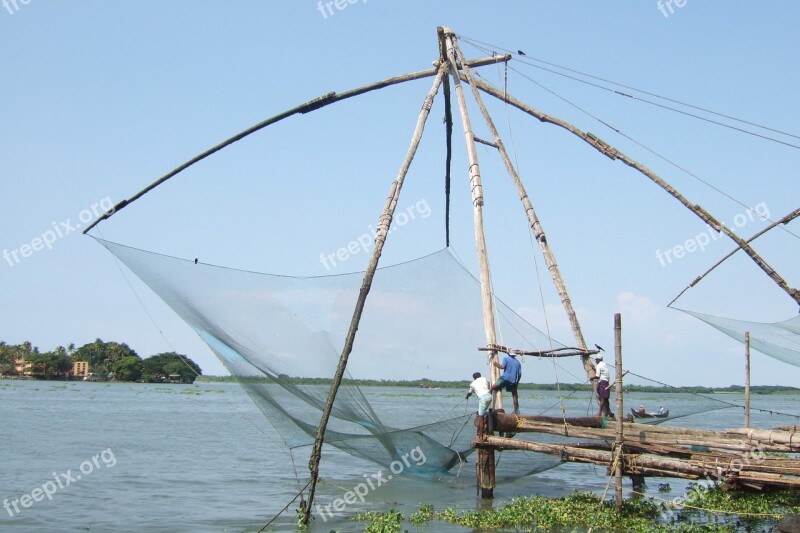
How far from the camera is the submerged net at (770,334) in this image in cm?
1054

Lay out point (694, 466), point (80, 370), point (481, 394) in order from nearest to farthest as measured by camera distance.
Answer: point (694, 466), point (481, 394), point (80, 370)

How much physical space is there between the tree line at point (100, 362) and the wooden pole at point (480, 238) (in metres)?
82.3

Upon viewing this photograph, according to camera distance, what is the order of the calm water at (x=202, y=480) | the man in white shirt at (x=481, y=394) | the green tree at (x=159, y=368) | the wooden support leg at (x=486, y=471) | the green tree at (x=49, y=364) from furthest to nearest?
the green tree at (x=49, y=364) < the green tree at (x=159, y=368) < the calm water at (x=202, y=480) < the wooden support leg at (x=486, y=471) < the man in white shirt at (x=481, y=394)

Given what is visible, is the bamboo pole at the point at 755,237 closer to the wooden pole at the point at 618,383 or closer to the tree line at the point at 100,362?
the wooden pole at the point at 618,383

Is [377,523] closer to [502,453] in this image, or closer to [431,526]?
[431,526]

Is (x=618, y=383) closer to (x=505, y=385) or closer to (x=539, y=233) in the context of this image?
(x=505, y=385)

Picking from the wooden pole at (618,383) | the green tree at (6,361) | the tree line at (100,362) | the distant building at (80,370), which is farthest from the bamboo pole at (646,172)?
the green tree at (6,361)

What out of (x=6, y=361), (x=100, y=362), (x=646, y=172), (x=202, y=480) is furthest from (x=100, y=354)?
(x=646, y=172)

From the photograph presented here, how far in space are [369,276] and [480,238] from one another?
2.13 metres

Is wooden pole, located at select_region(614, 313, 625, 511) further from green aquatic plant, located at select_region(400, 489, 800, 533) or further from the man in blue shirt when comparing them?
the man in blue shirt

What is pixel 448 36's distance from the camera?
1125 cm

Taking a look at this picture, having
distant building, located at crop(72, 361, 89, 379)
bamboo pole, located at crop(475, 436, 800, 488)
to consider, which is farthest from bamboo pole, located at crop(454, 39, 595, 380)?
distant building, located at crop(72, 361, 89, 379)

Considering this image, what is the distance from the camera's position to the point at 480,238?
1023 centimetres

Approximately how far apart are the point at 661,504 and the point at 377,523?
409 cm
